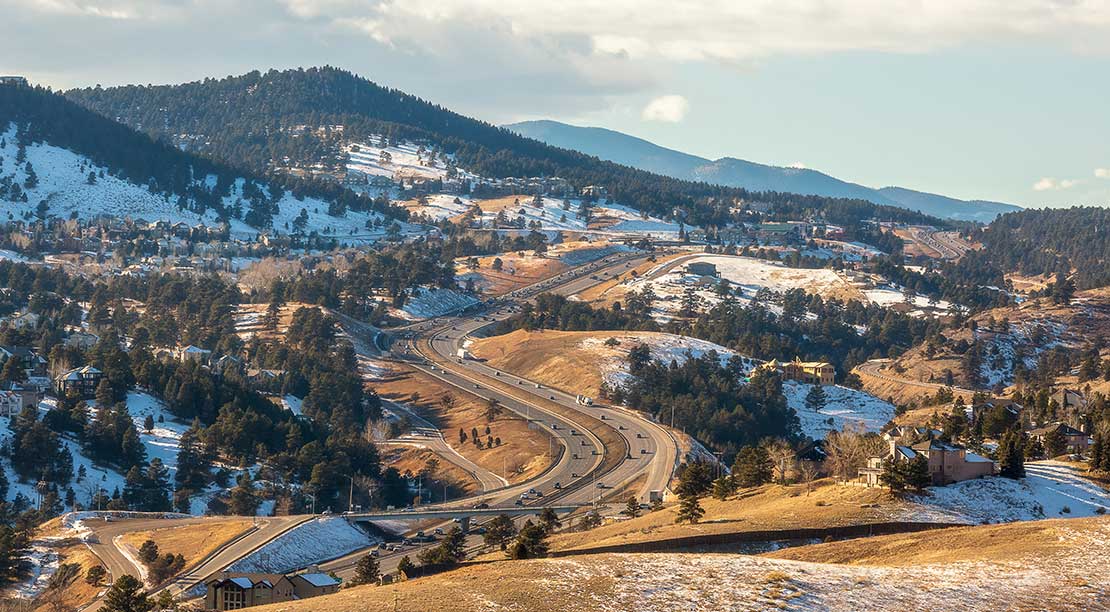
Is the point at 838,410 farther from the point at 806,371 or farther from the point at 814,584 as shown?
the point at 814,584

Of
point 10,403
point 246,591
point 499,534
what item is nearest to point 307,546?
point 499,534

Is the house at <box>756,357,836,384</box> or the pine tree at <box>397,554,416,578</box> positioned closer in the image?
the pine tree at <box>397,554,416,578</box>

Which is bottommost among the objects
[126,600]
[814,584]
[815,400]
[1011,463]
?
[126,600]

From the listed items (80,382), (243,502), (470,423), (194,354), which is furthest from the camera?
(194,354)

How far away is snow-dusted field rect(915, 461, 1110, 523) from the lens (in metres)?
82.9

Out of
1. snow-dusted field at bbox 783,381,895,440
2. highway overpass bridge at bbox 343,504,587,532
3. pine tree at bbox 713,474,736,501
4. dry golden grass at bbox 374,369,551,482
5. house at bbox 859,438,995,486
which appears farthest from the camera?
snow-dusted field at bbox 783,381,895,440

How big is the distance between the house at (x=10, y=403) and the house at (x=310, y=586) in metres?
58.8

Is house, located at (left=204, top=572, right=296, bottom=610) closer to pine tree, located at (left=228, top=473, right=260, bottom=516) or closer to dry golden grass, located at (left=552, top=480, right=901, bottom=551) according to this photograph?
dry golden grass, located at (left=552, top=480, right=901, bottom=551)

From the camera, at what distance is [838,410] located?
176m

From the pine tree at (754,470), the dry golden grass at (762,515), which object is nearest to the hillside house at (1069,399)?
the pine tree at (754,470)

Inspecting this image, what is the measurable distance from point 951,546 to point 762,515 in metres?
14.8

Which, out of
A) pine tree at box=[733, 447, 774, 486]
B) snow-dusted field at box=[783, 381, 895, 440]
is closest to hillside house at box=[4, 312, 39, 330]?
snow-dusted field at box=[783, 381, 895, 440]

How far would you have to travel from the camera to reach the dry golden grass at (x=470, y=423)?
143 meters

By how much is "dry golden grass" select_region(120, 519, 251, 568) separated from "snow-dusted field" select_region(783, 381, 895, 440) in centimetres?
8061
